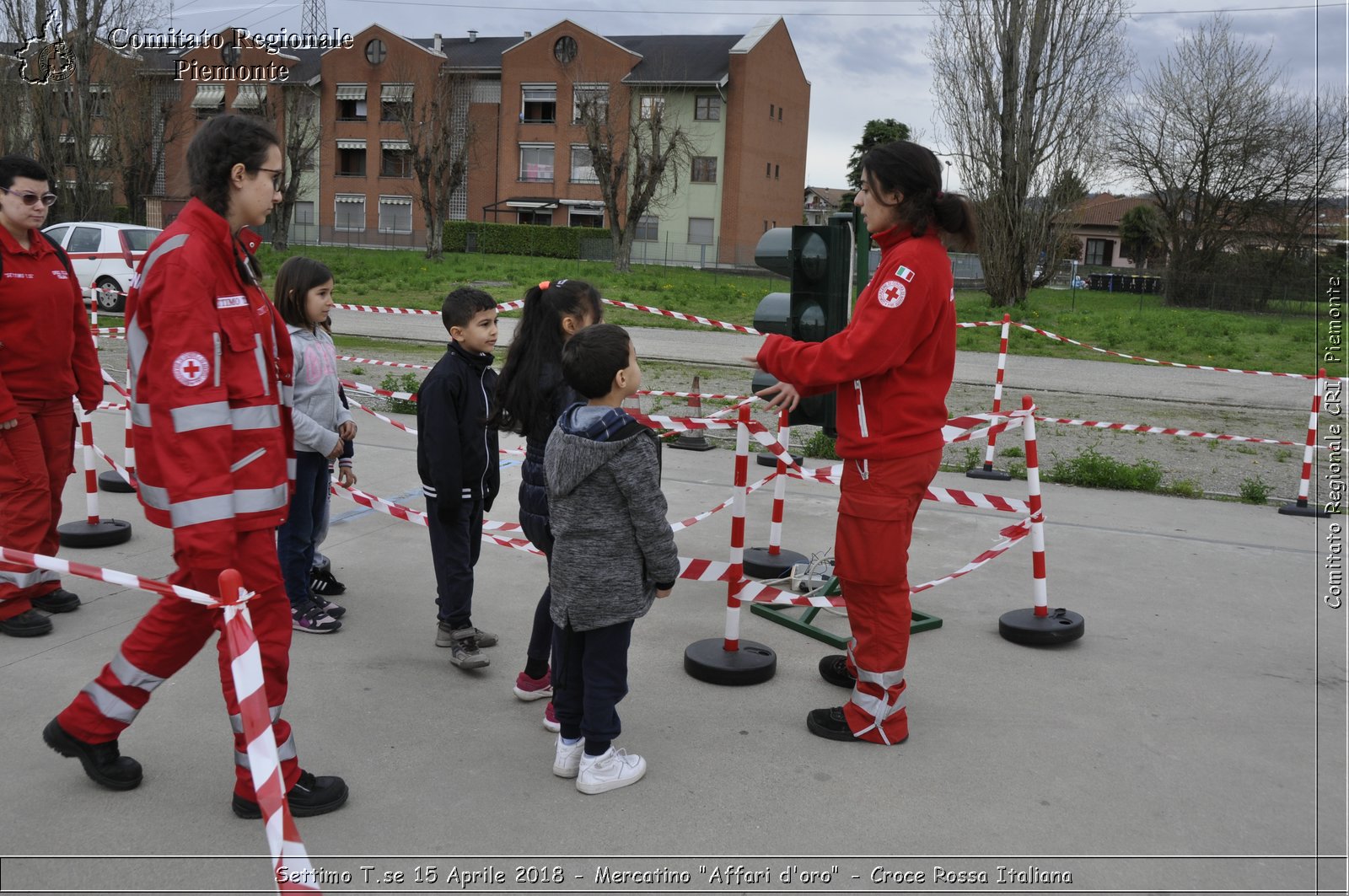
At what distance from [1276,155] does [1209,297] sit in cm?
770

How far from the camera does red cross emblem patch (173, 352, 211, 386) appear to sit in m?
2.94

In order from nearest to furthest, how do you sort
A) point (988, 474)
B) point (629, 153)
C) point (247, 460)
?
point (247, 460), point (988, 474), point (629, 153)

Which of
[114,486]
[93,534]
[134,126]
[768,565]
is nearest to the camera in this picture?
[768,565]

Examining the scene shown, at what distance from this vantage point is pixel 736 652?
15.5ft

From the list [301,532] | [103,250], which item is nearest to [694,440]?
[301,532]

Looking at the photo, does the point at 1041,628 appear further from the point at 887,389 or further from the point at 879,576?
the point at 887,389

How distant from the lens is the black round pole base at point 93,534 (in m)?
6.09

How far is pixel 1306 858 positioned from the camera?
3.32 meters

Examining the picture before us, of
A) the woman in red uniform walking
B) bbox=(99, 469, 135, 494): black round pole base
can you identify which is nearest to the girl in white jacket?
the woman in red uniform walking

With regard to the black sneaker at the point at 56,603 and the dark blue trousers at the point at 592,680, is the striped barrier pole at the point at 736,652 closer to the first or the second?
the dark blue trousers at the point at 592,680

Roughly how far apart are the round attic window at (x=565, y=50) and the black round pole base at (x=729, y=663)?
5229cm

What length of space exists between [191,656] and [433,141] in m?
47.1

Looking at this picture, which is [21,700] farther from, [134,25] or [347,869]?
[134,25]

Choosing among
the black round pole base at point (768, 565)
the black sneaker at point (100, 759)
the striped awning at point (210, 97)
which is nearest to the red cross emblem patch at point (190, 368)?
the black sneaker at point (100, 759)
